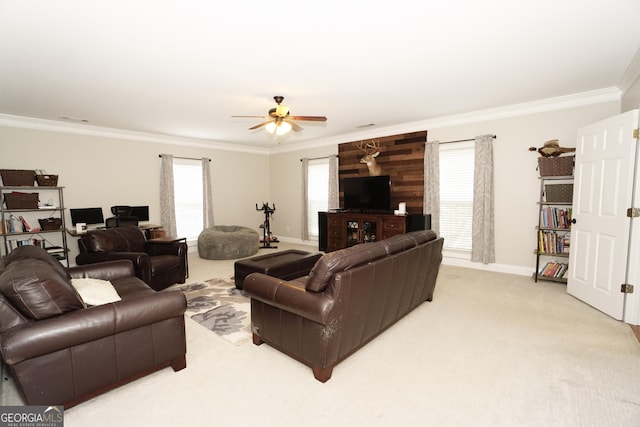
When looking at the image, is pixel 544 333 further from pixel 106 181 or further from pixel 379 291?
pixel 106 181

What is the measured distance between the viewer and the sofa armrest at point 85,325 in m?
1.63

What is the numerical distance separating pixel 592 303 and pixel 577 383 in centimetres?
186

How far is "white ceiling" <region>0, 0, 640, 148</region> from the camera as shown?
7.06 ft

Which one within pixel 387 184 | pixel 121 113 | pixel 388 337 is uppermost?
pixel 121 113

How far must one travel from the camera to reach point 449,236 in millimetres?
5398

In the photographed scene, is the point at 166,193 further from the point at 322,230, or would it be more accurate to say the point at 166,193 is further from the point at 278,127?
the point at 278,127

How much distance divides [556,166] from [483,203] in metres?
1.09

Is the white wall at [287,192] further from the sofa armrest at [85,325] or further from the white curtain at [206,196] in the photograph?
the sofa armrest at [85,325]

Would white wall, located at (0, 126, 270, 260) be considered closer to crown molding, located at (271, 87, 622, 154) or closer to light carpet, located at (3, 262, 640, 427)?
crown molding, located at (271, 87, 622, 154)

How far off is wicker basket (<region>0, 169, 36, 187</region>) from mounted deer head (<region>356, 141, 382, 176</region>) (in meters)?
5.65

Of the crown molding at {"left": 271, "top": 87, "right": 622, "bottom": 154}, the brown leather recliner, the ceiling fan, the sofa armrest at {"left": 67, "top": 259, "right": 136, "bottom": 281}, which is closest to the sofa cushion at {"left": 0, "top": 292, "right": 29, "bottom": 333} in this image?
the sofa armrest at {"left": 67, "top": 259, "right": 136, "bottom": 281}

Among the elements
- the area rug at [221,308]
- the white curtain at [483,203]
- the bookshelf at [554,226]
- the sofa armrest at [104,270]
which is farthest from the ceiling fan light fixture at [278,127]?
the bookshelf at [554,226]

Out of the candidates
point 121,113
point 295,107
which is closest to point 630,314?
point 295,107

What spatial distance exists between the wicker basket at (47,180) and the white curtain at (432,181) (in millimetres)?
6322
